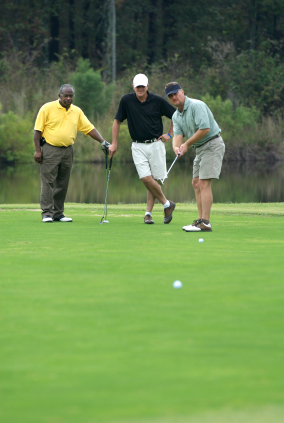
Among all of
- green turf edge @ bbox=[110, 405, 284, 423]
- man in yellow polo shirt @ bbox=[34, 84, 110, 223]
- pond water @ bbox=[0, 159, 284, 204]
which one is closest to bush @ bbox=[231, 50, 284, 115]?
pond water @ bbox=[0, 159, 284, 204]

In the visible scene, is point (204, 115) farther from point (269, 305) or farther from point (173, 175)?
point (173, 175)

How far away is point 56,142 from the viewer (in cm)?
1037

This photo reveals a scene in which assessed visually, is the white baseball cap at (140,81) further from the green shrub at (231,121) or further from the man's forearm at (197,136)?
the green shrub at (231,121)

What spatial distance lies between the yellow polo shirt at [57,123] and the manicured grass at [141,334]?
134 inches

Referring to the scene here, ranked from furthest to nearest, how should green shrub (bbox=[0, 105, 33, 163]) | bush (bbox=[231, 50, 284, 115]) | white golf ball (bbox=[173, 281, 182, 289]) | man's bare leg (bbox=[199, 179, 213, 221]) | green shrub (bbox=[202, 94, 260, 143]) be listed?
1. bush (bbox=[231, 50, 284, 115])
2. green shrub (bbox=[202, 94, 260, 143])
3. green shrub (bbox=[0, 105, 33, 163])
4. man's bare leg (bbox=[199, 179, 213, 221])
5. white golf ball (bbox=[173, 281, 182, 289])

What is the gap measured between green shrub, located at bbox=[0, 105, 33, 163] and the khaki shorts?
85.0 feet

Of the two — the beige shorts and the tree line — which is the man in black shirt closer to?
the beige shorts

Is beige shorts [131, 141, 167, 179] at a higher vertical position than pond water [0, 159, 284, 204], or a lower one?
higher

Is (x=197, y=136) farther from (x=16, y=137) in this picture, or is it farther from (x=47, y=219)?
(x=16, y=137)

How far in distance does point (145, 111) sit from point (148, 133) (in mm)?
293

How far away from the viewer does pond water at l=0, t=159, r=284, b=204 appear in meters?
22.1

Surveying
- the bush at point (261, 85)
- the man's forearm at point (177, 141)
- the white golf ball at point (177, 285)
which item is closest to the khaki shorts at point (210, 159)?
the man's forearm at point (177, 141)

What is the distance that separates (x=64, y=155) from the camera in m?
10.5

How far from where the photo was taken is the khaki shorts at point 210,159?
898cm
